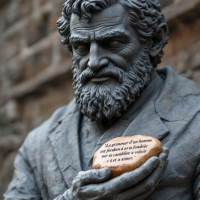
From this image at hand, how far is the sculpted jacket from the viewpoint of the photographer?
2.38 meters

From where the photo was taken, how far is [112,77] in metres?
2.59

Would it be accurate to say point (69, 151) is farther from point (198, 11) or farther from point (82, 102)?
point (198, 11)

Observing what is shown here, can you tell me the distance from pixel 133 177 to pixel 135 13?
107 cm

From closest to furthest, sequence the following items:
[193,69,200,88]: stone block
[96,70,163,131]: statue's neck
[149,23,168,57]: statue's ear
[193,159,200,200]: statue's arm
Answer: [193,159,200,200]: statue's arm < [96,70,163,131]: statue's neck < [149,23,168,57]: statue's ear < [193,69,200,88]: stone block

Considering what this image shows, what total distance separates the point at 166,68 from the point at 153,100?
1.42ft

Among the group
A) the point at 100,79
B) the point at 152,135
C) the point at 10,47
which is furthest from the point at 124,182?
the point at 10,47

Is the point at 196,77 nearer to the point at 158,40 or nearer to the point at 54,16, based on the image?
the point at 158,40

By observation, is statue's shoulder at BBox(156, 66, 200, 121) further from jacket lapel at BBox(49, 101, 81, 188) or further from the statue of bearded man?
jacket lapel at BBox(49, 101, 81, 188)

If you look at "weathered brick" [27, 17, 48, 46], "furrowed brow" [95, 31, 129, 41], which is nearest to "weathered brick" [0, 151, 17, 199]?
"weathered brick" [27, 17, 48, 46]

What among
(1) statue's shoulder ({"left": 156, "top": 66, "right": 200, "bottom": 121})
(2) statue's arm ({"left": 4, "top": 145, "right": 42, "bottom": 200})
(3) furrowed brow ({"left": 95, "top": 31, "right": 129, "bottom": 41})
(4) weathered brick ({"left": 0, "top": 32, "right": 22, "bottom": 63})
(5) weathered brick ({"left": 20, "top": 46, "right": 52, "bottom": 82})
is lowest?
(5) weathered brick ({"left": 20, "top": 46, "right": 52, "bottom": 82})

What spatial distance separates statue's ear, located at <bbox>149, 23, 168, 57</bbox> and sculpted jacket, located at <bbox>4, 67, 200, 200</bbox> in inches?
8.0

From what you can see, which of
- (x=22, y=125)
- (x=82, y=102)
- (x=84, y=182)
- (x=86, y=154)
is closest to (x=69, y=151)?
(x=86, y=154)

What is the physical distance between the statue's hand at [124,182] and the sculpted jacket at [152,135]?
0.79ft

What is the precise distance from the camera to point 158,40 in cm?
287
